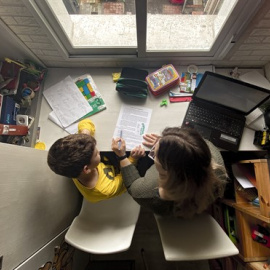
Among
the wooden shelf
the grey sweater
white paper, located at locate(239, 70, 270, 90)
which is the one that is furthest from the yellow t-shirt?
white paper, located at locate(239, 70, 270, 90)

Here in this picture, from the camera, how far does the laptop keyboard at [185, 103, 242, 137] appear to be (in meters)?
1.14

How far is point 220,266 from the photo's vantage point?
A: 1.50 m

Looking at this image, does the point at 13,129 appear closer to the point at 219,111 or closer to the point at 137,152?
the point at 137,152

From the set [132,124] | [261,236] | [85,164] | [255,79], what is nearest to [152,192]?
[85,164]

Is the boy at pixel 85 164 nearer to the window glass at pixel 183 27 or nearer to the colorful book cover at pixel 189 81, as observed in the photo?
the colorful book cover at pixel 189 81

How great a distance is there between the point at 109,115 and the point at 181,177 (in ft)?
2.19

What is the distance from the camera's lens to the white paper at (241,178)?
3.65 feet

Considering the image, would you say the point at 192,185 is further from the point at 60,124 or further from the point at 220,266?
the point at 220,266

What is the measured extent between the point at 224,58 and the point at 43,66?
115cm

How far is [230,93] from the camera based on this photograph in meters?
1.08

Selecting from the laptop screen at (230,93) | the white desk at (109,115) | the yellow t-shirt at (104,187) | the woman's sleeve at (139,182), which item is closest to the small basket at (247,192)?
the white desk at (109,115)

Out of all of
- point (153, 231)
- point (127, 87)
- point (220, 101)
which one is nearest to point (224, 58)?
point (220, 101)

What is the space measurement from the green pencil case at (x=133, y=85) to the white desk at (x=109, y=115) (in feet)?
0.16

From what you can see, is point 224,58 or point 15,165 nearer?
point 15,165
